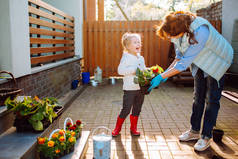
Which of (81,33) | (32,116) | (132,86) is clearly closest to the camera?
(32,116)

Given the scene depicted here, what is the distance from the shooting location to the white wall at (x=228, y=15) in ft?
27.3

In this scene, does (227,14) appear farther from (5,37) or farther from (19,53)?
(5,37)

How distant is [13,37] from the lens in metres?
3.71

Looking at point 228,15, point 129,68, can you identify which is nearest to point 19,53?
point 129,68

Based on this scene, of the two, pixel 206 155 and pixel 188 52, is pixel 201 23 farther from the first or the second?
pixel 206 155

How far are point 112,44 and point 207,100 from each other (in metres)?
6.75

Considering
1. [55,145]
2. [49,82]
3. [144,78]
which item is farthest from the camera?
[49,82]

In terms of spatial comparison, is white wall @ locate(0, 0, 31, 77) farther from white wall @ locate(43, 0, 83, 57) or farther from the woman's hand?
white wall @ locate(43, 0, 83, 57)

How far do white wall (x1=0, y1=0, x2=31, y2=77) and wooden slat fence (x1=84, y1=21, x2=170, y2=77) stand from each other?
18.2 feet

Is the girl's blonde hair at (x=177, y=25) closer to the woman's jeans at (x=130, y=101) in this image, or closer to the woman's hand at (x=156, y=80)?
the woman's hand at (x=156, y=80)

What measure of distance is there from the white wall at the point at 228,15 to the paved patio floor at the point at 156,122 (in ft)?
10.1

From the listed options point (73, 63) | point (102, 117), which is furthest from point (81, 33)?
point (102, 117)

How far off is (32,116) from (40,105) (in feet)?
0.48

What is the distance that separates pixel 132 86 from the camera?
3576mm
